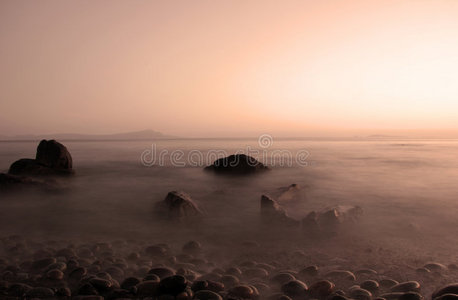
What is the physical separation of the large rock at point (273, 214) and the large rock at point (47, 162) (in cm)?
1251

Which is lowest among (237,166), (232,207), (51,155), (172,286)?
(232,207)

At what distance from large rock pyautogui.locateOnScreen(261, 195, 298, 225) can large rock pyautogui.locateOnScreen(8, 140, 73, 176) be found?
12.5m

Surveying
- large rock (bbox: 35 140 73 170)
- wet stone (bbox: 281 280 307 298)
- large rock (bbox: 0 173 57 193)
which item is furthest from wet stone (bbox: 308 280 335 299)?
large rock (bbox: 35 140 73 170)

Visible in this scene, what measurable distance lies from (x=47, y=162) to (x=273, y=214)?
44.5 ft

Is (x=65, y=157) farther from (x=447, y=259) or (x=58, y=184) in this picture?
(x=447, y=259)

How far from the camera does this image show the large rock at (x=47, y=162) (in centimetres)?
1465

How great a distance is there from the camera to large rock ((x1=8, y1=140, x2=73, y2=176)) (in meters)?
14.6

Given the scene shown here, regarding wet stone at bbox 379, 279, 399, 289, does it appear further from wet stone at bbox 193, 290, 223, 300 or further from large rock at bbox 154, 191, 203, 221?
large rock at bbox 154, 191, 203, 221

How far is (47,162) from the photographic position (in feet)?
50.6

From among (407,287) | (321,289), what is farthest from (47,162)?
(407,287)

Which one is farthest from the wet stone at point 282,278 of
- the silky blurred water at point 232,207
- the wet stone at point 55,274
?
the wet stone at point 55,274

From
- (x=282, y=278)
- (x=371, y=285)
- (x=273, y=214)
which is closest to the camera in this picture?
(x=371, y=285)

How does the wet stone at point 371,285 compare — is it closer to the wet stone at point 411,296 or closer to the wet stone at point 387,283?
the wet stone at point 387,283

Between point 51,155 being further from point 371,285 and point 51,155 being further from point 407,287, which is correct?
point 407,287
